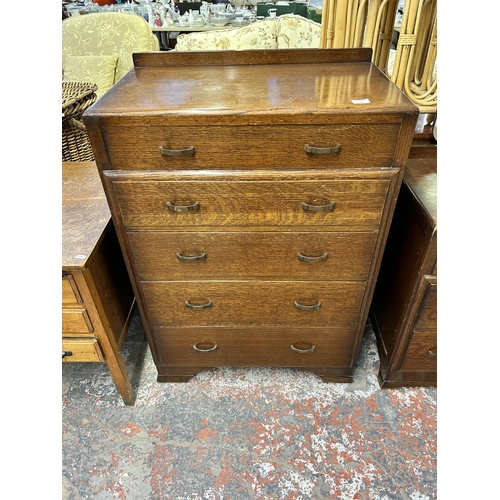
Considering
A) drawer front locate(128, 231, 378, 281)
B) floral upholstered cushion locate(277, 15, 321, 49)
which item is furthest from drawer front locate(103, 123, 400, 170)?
floral upholstered cushion locate(277, 15, 321, 49)

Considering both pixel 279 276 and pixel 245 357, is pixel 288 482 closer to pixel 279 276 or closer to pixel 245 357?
pixel 245 357

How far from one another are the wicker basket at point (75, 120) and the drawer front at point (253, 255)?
0.73 metres

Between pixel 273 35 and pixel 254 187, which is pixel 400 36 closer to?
pixel 254 187

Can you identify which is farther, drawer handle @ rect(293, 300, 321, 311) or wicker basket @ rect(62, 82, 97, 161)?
wicker basket @ rect(62, 82, 97, 161)

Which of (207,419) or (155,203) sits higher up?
(155,203)

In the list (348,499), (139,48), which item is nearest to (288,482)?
(348,499)

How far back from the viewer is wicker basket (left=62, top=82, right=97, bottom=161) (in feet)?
4.88

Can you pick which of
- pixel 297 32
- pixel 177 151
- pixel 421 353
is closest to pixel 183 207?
pixel 177 151

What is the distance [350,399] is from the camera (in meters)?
1.39

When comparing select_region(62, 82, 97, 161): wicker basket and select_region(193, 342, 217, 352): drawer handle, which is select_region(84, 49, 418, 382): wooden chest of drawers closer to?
select_region(193, 342, 217, 352): drawer handle

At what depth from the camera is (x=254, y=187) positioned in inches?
36.6

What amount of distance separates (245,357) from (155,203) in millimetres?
707

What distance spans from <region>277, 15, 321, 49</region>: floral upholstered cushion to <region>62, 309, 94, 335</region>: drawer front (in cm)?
196

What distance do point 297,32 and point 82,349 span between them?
6.91ft
